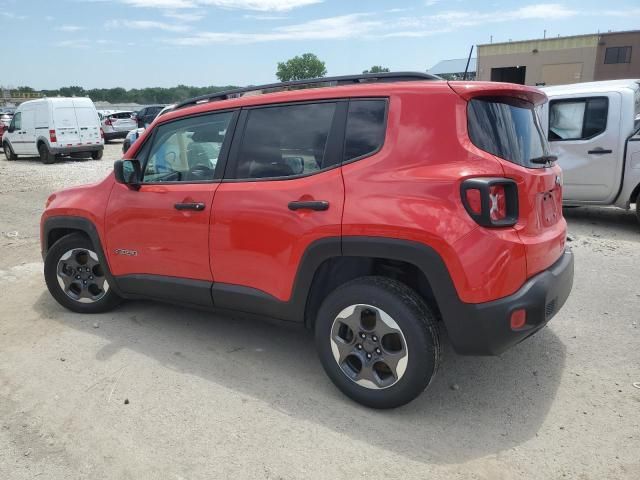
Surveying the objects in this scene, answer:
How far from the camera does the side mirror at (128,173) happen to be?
151 inches

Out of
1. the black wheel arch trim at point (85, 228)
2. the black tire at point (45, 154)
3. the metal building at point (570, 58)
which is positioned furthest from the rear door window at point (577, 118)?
the metal building at point (570, 58)

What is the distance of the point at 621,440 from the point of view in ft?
8.59

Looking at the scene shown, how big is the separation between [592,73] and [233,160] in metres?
56.7

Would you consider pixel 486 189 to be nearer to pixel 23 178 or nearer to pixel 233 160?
pixel 233 160

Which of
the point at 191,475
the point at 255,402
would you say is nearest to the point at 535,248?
the point at 255,402

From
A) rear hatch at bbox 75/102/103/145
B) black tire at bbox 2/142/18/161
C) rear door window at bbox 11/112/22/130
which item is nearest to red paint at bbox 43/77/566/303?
rear hatch at bbox 75/102/103/145

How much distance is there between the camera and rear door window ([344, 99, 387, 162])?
285 centimetres

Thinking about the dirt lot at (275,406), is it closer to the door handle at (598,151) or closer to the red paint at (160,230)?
the red paint at (160,230)

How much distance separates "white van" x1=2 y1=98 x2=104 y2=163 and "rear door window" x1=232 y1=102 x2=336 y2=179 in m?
15.1

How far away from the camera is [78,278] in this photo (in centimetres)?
439

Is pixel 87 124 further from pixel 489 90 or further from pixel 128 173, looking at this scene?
pixel 489 90

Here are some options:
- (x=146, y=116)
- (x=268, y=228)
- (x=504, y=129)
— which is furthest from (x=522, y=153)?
(x=146, y=116)

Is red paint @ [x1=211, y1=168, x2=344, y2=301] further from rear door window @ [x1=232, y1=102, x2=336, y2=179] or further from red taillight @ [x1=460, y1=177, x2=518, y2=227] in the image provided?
red taillight @ [x1=460, y1=177, x2=518, y2=227]

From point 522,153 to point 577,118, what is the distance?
16.7 feet
